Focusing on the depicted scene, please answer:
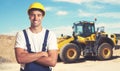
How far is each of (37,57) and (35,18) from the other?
1.66 ft

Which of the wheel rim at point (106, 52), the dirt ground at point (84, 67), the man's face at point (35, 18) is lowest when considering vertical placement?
the dirt ground at point (84, 67)

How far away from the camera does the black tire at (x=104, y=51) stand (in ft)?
70.2

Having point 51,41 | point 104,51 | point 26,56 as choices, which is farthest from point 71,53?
point 26,56

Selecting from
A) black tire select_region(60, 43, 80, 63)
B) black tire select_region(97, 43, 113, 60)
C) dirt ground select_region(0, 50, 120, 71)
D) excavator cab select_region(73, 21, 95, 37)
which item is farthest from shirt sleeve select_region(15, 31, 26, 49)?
black tire select_region(97, 43, 113, 60)

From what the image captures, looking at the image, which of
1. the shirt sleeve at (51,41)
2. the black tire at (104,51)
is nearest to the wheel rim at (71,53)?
the black tire at (104,51)

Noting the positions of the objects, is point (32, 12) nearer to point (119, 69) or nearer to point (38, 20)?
point (38, 20)

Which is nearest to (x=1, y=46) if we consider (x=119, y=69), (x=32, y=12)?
(x=119, y=69)

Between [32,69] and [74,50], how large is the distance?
664 inches

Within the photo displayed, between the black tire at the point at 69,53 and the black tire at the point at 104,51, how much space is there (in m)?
1.67

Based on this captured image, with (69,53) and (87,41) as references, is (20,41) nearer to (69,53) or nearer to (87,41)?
(69,53)

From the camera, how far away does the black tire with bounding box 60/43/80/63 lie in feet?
65.3

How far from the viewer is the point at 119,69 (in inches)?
634

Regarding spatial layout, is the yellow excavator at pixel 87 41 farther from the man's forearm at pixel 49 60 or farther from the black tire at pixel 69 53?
the man's forearm at pixel 49 60

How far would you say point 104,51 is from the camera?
22016mm
